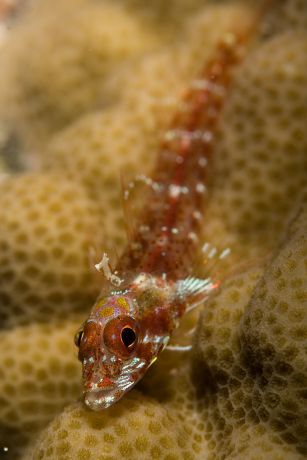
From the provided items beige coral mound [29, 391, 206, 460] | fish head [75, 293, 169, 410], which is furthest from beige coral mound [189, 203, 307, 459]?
fish head [75, 293, 169, 410]

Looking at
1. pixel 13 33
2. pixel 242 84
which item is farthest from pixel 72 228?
pixel 13 33

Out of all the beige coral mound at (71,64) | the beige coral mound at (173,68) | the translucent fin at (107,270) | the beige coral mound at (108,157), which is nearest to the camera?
the translucent fin at (107,270)

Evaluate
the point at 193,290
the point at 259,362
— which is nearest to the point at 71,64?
the point at 193,290

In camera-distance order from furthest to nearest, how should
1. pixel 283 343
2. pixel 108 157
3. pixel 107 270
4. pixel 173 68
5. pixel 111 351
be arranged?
pixel 173 68 → pixel 108 157 → pixel 107 270 → pixel 111 351 → pixel 283 343

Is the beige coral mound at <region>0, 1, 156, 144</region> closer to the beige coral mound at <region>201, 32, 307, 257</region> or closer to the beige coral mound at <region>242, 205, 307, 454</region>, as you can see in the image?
the beige coral mound at <region>201, 32, 307, 257</region>

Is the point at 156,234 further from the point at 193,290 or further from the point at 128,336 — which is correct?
the point at 128,336

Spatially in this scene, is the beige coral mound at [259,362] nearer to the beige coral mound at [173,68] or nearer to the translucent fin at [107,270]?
the translucent fin at [107,270]

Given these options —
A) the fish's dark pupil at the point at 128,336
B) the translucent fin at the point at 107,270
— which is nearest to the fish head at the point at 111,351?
the fish's dark pupil at the point at 128,336
